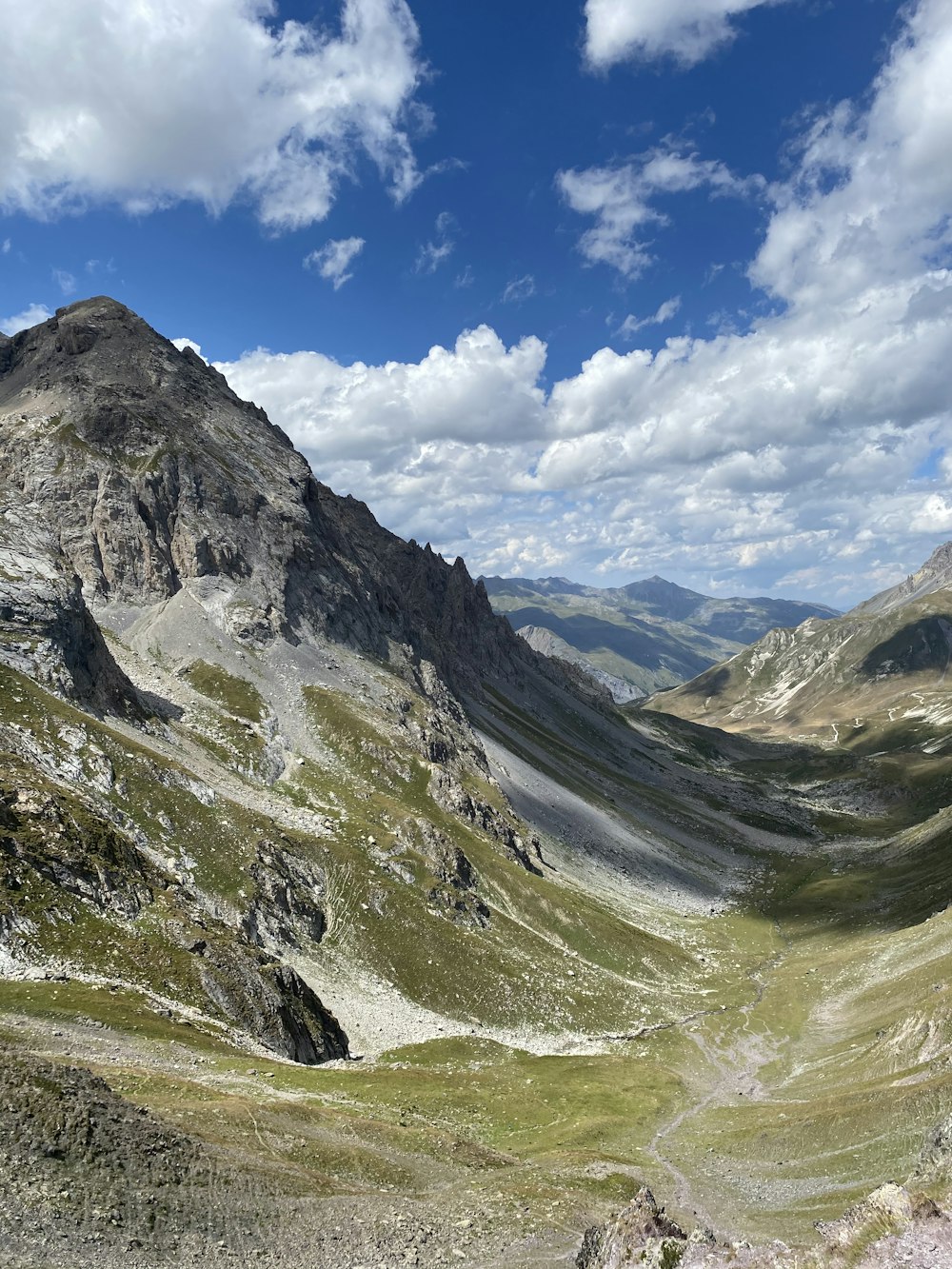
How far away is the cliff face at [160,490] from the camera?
146m

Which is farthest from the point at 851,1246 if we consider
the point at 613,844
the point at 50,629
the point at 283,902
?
the point at 613,844

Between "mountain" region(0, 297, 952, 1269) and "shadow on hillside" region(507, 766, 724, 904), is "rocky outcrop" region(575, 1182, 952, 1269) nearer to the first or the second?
"mountain" region(0, 297, 952, 1269)

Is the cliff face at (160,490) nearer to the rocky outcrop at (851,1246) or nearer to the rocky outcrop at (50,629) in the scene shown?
the rocky outcrop at (50,629)

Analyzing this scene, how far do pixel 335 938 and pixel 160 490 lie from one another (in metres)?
112

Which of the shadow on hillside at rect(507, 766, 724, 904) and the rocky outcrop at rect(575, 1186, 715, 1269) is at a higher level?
the rocky outcrop at rect(575, 1186, 715, 1269)

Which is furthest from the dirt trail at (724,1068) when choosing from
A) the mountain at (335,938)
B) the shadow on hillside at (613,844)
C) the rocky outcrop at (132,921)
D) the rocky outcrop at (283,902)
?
the rocky outcrop at (283,902)

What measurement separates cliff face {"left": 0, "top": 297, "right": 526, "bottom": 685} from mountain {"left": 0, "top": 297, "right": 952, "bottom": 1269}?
2.82 ft

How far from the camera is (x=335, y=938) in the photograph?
255 feet

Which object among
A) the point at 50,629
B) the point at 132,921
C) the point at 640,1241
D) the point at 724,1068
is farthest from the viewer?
the point at 50,629

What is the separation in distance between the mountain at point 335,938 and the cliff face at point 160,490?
0.86 m

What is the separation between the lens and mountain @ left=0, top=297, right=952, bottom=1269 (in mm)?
25109

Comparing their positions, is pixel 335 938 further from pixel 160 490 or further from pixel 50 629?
pixel 160 490

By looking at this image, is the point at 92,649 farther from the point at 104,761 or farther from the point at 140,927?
the point at 140,927

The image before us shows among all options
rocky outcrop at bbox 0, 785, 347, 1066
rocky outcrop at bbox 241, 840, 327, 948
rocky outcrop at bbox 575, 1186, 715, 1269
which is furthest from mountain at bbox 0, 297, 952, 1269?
rocky outcrop at bbox 241, 840, 327, 948
